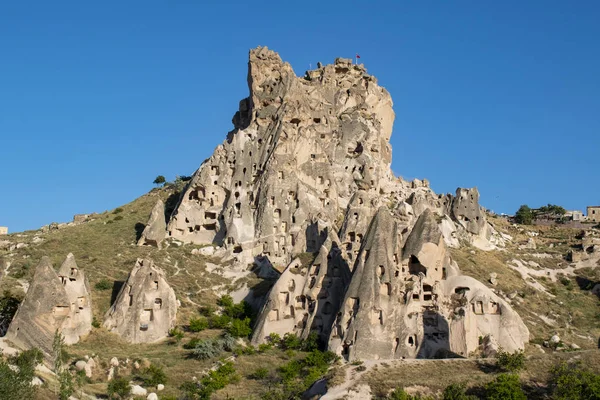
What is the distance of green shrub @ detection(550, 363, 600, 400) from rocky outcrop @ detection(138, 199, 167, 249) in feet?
138

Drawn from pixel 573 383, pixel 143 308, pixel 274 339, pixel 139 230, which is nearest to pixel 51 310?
pixel 143 308

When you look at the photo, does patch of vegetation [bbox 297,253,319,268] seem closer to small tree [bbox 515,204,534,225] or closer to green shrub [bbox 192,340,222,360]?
green shrub [bbox 192,340,222,360]

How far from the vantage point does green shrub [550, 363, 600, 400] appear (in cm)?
4816

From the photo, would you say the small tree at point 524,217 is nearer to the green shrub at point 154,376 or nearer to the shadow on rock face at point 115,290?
the shadow on rock face at point 115,290

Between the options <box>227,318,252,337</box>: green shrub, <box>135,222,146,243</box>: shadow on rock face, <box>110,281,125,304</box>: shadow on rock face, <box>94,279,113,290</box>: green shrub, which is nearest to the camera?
<box>227,318,252,337</box>: green shrub

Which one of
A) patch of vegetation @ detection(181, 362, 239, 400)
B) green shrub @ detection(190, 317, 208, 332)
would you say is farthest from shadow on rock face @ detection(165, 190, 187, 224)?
patch of vegetation @ detection(181, 362, 239, 400)

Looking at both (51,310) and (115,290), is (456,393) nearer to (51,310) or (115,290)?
(51,310)

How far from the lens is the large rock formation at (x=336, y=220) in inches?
2457

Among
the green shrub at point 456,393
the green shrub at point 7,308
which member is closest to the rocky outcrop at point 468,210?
the green shrub at point 456,393

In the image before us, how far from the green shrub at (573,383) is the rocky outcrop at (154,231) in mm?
42065

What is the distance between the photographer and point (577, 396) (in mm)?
47812

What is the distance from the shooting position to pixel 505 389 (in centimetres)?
4869

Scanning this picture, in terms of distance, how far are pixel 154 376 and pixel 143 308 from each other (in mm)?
10391

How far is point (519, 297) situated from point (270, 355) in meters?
28.6
